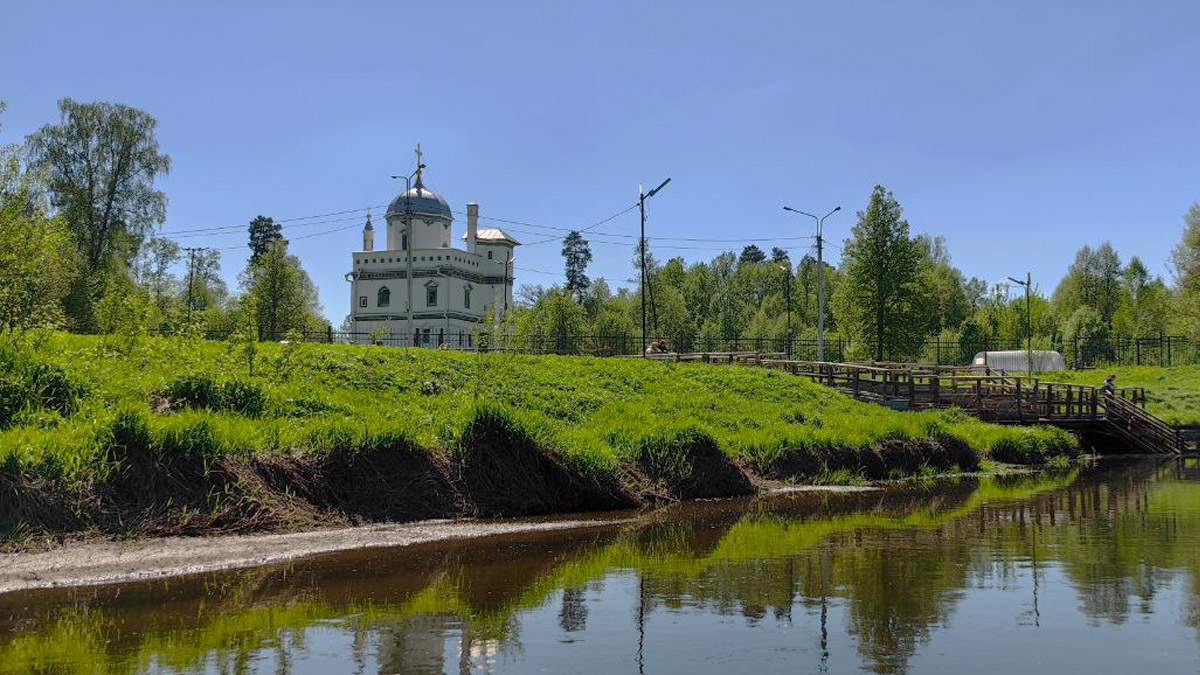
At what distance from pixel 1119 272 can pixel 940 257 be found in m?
18.4

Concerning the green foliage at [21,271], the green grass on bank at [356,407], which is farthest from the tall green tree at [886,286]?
the green foliage at [21,271]

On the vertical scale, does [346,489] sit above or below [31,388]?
below

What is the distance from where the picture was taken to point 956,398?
36.5 m

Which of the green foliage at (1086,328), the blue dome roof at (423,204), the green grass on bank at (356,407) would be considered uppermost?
the blue dome roof at (423,204)

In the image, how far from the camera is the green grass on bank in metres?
12.9

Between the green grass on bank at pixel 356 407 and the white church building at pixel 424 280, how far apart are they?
2170 inches

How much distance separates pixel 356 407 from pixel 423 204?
71807mm

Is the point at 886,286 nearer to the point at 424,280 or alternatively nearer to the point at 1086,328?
the point at 1086,328

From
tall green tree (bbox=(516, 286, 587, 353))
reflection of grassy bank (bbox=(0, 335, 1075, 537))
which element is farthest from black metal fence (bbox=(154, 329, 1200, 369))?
reflection of grassy bank (bbox=(0, 335, 1075, 537))

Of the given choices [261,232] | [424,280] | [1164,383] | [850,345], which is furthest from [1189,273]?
[261,232]

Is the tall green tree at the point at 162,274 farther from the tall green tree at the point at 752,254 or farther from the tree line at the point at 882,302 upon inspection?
the tall green tree at the point at 752,254

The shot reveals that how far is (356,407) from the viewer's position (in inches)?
707

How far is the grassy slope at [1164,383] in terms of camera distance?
1825 inches

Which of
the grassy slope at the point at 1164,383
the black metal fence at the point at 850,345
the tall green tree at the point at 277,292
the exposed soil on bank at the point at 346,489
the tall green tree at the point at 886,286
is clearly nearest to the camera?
the exposed soil on bank at the point at 346,489
